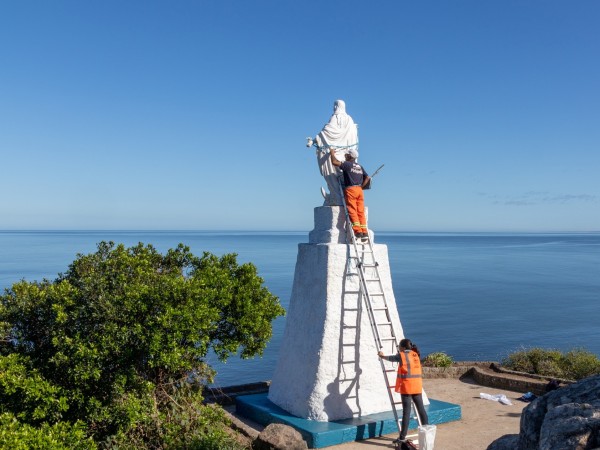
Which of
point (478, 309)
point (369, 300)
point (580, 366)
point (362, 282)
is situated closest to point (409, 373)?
point (369, 300)

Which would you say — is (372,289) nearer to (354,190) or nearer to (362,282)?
(362,282)

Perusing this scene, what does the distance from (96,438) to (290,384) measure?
4.40 meters

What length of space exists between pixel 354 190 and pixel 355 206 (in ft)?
1.23

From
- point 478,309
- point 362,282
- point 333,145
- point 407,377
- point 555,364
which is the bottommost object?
point 478,309

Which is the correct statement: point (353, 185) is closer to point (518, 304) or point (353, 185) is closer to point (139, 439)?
point (139, 439)

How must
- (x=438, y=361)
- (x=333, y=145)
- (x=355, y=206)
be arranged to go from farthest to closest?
(x=438, y=361)
(x=333, y=145)
(x=355, y=206)

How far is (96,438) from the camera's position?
424 inches

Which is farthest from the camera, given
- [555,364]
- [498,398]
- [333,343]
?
[555,364]

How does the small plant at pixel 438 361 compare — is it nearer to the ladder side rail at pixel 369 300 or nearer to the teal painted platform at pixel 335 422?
the teal painted platform at pixel 335 422

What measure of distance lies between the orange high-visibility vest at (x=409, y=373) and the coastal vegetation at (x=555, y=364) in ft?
28.4

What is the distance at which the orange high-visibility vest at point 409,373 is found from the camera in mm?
11133

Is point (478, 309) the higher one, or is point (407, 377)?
point (407, 377)

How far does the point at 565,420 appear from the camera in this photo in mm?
4422

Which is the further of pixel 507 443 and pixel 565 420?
pixel 507 443
